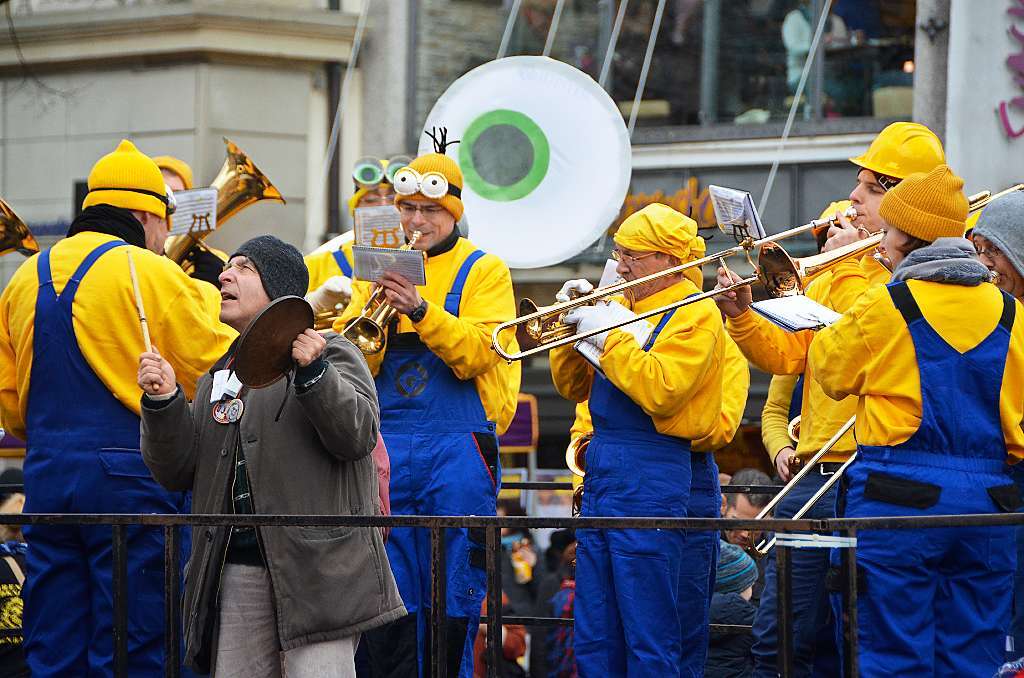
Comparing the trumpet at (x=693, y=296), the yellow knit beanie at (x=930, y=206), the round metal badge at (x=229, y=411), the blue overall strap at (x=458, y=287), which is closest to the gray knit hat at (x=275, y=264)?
the round metal badge at (x=229, y=411)

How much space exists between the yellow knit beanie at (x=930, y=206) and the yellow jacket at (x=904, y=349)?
0.26 metres

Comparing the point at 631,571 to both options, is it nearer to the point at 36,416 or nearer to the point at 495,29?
the point at 36,416

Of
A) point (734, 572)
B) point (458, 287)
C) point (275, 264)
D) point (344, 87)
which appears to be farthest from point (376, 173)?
point (344, 87)

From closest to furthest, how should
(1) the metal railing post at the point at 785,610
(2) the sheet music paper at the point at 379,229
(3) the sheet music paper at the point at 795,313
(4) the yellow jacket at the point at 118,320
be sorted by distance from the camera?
1. (1) the metal railing post at the point at 785,610
2. (3) the sheet music paper at the point at 795,313
3. (4) the yellow jacket at the point at 118,320
4. (2) the sheet music paper at the point at 379,229

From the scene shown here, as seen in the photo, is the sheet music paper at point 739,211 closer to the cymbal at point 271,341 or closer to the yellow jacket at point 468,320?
the yellow jacket at point 468,320

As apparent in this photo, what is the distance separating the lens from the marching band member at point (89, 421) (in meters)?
5.65

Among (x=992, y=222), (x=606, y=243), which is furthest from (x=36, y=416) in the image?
(x=606, y=243)

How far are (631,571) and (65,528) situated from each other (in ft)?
6.75

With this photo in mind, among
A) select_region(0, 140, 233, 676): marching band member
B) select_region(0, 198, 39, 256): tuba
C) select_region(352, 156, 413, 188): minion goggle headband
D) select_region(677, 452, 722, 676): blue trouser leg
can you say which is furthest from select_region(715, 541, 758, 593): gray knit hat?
select_region(0, 198, 39, 256): tuba

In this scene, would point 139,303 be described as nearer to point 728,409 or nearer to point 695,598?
point 695,598

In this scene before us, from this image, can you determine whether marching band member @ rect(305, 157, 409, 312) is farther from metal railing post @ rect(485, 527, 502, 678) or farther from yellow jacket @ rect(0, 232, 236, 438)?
metal railing post @ rect(485, 527, 502, 678)

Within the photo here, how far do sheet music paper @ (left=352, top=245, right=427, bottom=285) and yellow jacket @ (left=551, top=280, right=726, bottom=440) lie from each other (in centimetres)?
69

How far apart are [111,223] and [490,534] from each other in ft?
7.43

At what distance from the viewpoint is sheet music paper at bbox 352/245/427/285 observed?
19.9 ft
